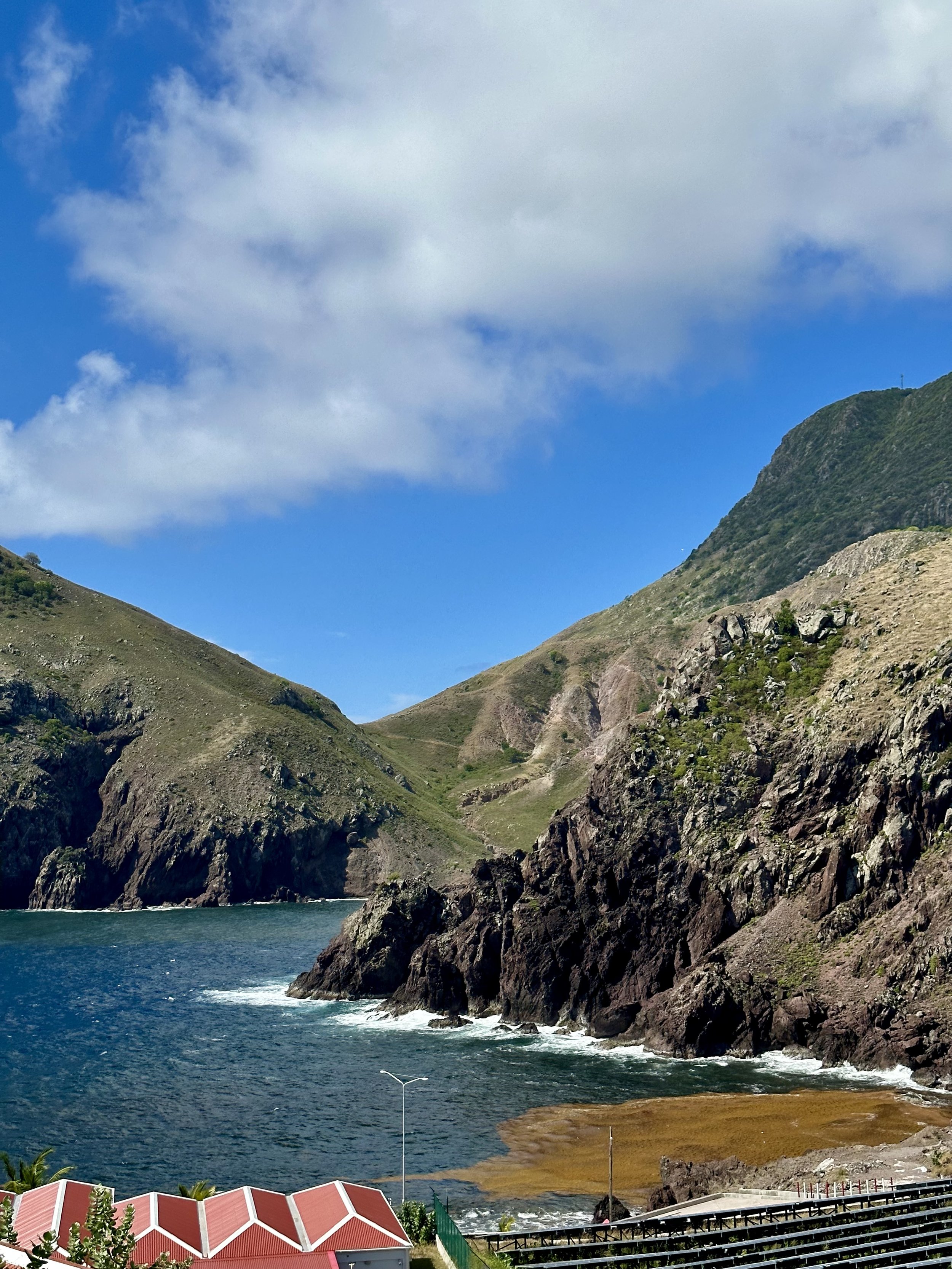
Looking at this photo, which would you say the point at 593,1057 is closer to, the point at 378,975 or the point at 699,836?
the point at 699,836

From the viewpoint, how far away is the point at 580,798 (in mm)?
149500

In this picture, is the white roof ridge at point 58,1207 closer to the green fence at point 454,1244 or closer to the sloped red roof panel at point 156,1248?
the sloped red roof panel at point 156,1248

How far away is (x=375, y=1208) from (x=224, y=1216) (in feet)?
24.7

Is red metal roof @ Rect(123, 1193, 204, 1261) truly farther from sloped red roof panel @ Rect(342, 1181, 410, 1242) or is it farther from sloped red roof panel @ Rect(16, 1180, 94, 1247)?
sloped red roof panel @ Rect(342, 1181, 410, 1242)

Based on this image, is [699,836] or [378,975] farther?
[378,975]

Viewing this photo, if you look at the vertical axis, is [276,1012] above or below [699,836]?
below

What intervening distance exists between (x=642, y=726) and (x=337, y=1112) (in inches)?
2930

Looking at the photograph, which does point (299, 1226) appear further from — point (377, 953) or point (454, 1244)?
point (377, 953)

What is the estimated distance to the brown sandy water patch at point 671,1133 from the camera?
76.1m

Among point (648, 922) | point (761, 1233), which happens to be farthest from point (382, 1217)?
point (648, 922)

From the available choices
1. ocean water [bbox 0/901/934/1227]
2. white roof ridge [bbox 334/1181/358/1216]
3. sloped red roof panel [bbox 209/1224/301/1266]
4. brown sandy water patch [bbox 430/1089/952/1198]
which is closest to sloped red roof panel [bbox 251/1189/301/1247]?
sloped red roof panel [bbox 209/1224/301/1266]

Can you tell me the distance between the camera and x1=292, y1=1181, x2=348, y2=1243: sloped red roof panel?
56531mm

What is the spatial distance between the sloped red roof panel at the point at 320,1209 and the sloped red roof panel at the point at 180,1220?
5.24 metres

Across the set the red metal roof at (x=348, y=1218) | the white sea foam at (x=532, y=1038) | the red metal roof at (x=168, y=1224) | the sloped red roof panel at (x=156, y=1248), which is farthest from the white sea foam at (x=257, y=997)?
the sloped red roof panel at (x=156, y=1248)
